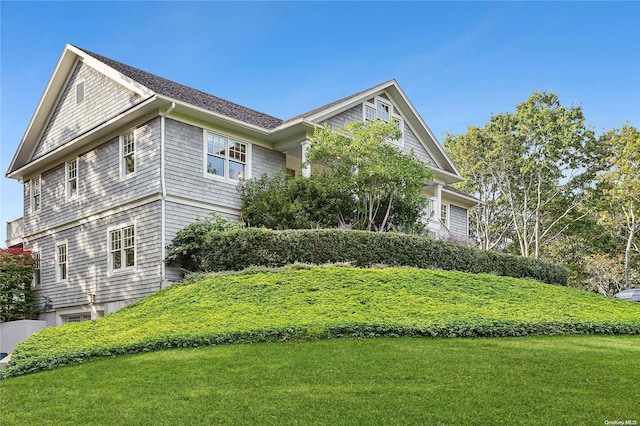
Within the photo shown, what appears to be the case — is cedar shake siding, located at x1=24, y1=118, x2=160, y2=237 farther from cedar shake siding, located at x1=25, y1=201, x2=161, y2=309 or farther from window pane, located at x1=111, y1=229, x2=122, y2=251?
window pane, located at x1=111, y1=229, x2=122, y2=251

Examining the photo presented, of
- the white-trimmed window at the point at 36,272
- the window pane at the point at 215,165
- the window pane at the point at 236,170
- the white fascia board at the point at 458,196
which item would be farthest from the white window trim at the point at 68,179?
the white fascia board at the point at 458,196

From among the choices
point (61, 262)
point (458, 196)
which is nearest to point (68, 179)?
point (61, 262)

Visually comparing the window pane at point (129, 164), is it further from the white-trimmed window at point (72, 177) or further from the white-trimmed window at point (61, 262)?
the white-trimmed window at point (61, 262)

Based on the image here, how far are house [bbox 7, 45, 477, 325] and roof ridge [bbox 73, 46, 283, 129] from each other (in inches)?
3.8

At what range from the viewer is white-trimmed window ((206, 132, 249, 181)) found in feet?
58.3

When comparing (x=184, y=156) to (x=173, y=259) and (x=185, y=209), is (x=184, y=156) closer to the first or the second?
(x=185, y=209)

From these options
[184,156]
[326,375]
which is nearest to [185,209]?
[184,156]

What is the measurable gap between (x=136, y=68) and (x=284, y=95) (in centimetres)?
615

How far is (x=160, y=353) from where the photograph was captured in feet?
31.1

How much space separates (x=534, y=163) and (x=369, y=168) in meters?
18.9

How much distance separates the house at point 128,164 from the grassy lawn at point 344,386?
25.5 ft

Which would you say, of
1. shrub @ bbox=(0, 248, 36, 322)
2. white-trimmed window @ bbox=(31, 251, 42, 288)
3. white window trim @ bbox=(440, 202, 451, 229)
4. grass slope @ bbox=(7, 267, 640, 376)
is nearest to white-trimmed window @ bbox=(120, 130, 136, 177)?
grass slope @ bbox=(7, 267, 640, 376)

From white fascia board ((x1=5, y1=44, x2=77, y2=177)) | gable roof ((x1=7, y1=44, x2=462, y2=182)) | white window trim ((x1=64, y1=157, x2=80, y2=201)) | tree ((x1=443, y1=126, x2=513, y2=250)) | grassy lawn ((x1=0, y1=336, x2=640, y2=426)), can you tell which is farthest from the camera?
tree ((x1=443, y1=126, x2=513, y2=250))

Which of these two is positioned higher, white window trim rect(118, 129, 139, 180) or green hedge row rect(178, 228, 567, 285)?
white window trim rect(118, 129, 139, 180)
